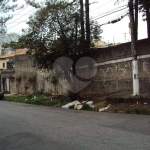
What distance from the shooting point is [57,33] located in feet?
59.8

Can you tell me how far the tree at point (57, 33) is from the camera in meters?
17.8

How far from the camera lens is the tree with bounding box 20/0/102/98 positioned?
703 inches

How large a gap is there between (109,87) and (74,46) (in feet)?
13.0

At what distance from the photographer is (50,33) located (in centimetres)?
1825

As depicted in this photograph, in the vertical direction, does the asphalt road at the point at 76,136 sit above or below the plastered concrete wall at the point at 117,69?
below

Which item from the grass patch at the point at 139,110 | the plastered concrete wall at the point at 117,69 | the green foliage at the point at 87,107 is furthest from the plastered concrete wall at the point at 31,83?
the grass patch at the point at 139,110

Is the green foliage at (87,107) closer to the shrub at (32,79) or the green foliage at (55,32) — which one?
the green foliage at (55,32)

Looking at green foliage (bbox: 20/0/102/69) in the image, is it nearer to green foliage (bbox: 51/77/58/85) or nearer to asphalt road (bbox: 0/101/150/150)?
green foliage (bbox: 51/77/58/85)

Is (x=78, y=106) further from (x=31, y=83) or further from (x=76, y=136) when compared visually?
(x=31, y=83)

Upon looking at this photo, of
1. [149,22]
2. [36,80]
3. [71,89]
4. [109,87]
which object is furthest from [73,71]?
[36,80]

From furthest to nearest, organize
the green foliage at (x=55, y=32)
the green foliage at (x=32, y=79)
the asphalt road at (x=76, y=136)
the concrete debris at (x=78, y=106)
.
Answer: the green foliage at (x=32, y=79), the green foliage at (x=55, y=32), the concrete debris at (x=78, y=106), the asphalt road at (x=76, y=136)

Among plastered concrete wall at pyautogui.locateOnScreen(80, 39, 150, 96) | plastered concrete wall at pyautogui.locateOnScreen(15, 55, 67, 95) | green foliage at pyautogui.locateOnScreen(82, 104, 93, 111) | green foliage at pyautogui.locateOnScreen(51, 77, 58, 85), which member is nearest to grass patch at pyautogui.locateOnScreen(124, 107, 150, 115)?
green foliage at pyautogui.locateOnScreen(82, 104, 93, 111)

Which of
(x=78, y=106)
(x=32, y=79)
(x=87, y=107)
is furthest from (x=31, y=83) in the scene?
(x=87, y=107)

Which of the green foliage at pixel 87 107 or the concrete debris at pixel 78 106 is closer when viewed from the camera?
the green foliage at pixel 87 107
